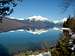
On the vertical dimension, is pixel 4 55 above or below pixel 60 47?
below

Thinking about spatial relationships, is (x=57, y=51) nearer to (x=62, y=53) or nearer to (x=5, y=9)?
(x=62, y=53)

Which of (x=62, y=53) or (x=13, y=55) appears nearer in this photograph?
(x=62, y=53)

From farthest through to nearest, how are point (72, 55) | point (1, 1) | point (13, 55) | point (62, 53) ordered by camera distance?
point (13, 55) → point (1, 1) → point (62, 53) → point (72, 55)

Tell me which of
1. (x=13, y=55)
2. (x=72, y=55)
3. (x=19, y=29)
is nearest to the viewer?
(x=72, y=55)

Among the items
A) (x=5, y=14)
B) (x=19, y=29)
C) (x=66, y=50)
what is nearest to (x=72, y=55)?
(x=66, y=50)

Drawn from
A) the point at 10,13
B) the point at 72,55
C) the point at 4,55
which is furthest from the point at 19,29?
the point at 72,55

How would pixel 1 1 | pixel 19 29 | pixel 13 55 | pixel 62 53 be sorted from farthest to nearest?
pixel 19 29
pixel 13 55
pixel 1 1
pixel 62 53

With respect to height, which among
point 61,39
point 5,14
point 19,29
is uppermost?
point 5,14

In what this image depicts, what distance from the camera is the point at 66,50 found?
13.9 metres

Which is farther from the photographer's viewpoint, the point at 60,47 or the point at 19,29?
the point at 19,29

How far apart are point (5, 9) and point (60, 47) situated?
5102 millimetres

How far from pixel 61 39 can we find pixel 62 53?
3.14 ft

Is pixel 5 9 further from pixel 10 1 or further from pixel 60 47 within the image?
pixel 60 47

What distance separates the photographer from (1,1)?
1725cm
